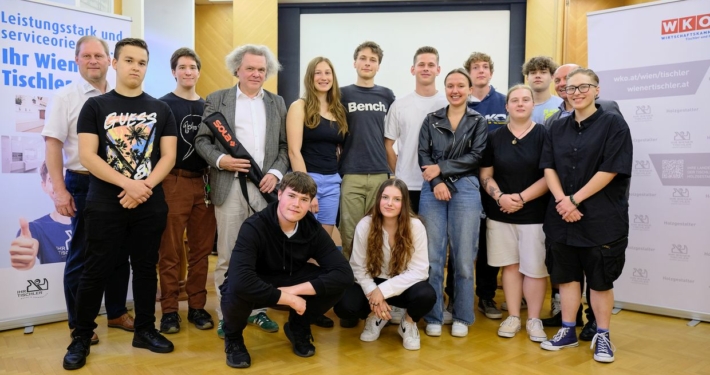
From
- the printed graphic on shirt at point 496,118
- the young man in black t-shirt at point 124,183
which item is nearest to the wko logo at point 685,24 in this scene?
the printed graphic on shirt at point 496,118

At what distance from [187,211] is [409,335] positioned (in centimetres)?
154

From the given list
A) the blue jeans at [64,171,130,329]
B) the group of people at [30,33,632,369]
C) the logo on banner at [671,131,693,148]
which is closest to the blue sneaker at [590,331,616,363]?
the group of people at [30,33,632,369]

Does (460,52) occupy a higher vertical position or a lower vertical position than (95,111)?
higher

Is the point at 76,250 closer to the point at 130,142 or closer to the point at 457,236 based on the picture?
the point at 130,142

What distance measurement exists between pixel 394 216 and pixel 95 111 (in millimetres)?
1657

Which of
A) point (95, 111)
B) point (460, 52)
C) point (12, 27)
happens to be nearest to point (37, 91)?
point (12, 27)

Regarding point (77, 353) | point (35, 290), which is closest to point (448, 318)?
point (77, 353)

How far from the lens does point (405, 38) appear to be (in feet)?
23.3

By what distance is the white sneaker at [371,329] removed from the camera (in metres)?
3.26

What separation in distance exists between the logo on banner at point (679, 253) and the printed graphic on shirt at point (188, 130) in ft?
10.7

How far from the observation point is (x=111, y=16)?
379 cm

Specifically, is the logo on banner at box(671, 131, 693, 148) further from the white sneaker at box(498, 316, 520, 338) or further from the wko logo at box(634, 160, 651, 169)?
the white sneaker at box(498, 316, 520, 338)

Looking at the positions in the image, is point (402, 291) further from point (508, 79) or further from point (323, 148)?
point (508, 79)

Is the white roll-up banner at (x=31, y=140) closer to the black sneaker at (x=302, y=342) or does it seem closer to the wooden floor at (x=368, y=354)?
the wooden floor at (x=368, y=354)
